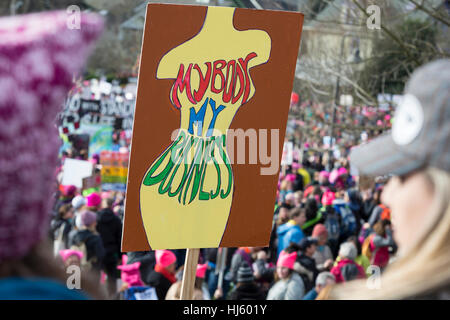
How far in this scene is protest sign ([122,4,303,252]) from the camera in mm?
3141

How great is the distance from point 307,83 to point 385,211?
703cm

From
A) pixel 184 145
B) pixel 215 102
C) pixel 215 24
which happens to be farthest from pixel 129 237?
pixel 215 24

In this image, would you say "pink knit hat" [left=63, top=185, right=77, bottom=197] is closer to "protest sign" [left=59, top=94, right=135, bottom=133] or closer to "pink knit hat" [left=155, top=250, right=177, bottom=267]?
"pink knit hat" [left=155, top=250, right=177, bottom=267]

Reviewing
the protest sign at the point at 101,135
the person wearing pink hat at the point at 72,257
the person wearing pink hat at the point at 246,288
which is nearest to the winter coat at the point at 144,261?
the person wearing pink hat at the point at 72,257

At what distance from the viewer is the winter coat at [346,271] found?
5828mm

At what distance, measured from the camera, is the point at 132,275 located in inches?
217

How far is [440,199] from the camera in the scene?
1.03m

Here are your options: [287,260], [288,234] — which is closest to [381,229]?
[288,234]

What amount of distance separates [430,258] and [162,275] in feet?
15.5

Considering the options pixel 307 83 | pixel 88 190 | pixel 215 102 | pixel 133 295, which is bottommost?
pixel 133 295

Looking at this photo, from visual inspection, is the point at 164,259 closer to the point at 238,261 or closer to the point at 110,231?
the point at 238,261

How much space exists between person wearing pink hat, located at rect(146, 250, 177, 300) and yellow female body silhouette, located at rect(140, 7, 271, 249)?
2.27 m

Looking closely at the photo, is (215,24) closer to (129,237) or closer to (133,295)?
(129,237)

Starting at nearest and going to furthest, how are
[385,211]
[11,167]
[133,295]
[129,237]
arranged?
[11,167] < [129,237] < [133,295] < [385,211]
